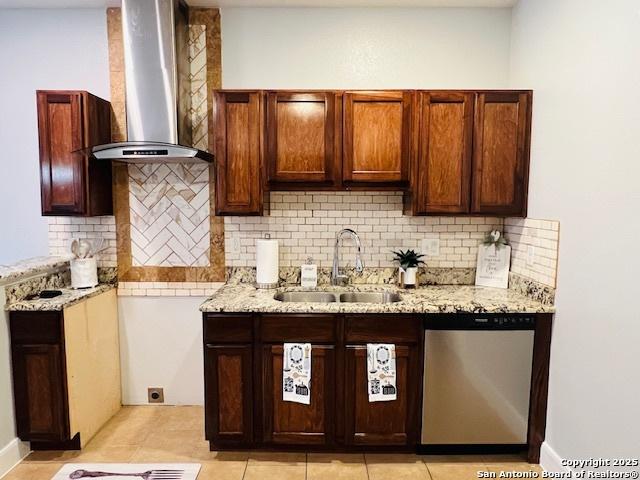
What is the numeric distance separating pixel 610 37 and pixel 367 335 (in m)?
1.89

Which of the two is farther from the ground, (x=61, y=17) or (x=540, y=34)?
(x=61, y=17)

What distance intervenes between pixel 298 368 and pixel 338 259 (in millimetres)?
893

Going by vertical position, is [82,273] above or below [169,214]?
below

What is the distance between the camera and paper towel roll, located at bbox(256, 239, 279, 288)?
8.96 feet

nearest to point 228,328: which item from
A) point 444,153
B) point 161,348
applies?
point 161,348

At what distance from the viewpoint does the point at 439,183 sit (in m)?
2.57

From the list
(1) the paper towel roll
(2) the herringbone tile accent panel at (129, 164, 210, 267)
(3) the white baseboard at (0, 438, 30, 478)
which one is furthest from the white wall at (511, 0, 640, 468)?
(3) the white baseboard at (0, 438, 30, 478)

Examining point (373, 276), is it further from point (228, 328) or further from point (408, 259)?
point (228, 328)

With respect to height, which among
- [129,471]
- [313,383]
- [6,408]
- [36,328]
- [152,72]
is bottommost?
[129,471]

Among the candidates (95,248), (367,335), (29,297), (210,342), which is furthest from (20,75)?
(367,335)

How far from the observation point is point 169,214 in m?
2.93

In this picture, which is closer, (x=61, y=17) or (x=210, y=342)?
(x=210, y=342)

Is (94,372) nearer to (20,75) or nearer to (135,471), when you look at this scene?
(135,471)

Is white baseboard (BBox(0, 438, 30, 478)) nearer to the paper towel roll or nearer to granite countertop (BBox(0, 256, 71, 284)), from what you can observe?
granite countertop (BBox(0, 256, 71, 284))
